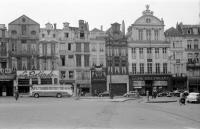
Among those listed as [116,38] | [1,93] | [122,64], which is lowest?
[1,93]

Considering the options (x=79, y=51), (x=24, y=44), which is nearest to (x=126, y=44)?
(x=79, y=51)

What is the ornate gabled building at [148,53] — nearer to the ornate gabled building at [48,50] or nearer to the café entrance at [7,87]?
the ornate gabled building at [48,50]

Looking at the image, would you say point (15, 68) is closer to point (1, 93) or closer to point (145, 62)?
point (1, 93)

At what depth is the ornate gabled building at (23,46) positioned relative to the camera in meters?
80.2

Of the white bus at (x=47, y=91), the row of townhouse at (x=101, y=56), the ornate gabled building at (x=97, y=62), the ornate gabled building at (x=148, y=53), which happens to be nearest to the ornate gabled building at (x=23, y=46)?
the row of townhouse at (x=101, y=56)

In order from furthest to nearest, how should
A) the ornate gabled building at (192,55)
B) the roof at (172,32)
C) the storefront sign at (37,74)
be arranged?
the roof at (172,32), the ornate gabled building at (192,55), the storefront sign at (37,74)

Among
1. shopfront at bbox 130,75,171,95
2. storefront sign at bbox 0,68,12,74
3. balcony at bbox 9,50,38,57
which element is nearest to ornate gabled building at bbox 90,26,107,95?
shopfront at bbox 130,75,171,95

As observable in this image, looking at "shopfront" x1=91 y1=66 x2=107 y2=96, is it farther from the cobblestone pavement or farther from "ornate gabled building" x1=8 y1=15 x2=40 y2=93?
the cobblestone pavement

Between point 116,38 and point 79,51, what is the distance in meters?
8.22

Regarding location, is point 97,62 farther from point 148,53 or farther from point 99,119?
point 99,119

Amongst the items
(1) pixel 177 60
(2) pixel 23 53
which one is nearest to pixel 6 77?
(2) pixel 23 53

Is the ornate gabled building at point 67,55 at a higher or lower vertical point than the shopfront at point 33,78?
higher

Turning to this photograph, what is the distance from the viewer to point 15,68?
3162 inches

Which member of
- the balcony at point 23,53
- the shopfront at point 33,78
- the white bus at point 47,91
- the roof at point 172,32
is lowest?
the white bus at point 47,91
